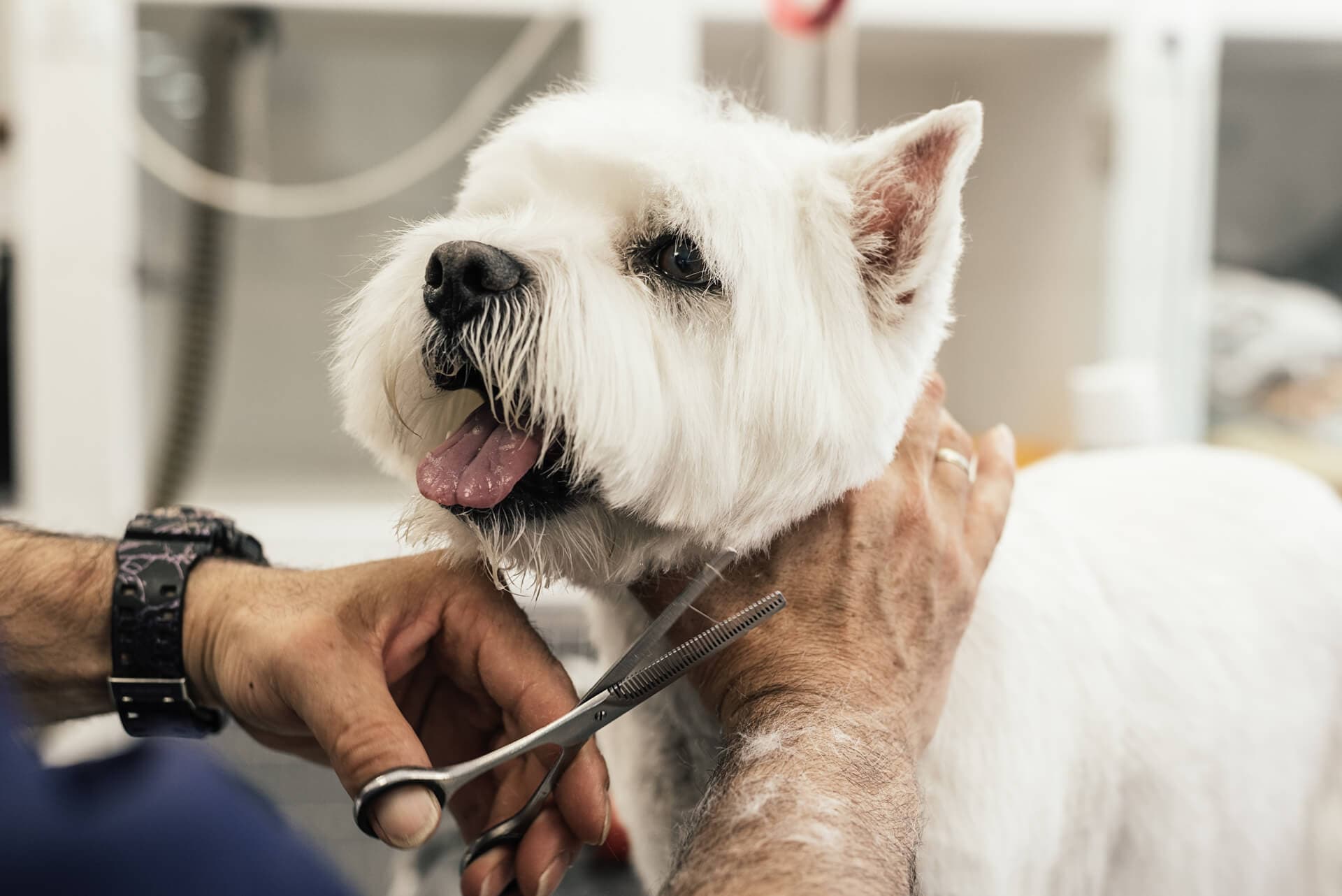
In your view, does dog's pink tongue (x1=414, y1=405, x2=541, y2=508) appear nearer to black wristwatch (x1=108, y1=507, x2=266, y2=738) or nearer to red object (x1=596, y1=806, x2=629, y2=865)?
black wristwatch (x1=108, y1=507, x2=266, y2=738)

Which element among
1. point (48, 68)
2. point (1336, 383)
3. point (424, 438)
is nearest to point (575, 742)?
point (424, 438)

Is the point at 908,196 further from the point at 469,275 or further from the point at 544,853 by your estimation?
the point at 544,853

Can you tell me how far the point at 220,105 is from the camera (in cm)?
173

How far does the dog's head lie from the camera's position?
592 mm

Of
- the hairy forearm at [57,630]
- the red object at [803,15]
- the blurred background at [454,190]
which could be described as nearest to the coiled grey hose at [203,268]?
the blurred background at [454,190]

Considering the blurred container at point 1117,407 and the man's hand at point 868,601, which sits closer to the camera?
the man's hand at point 868,601

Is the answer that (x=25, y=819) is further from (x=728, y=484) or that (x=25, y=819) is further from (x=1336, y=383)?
(x=1336, y=383)

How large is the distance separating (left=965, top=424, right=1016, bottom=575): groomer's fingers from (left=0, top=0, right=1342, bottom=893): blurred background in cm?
54

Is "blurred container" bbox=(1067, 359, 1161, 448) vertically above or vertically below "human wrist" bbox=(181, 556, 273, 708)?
below

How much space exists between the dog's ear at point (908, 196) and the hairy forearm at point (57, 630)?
1.81ft

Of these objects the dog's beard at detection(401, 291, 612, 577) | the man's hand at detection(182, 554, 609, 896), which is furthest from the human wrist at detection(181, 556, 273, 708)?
the dog's beard at detection(401, 291, 612, 577)

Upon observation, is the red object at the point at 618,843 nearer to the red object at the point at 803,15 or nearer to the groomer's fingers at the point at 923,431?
the groomer's fingers at the point at 923,431

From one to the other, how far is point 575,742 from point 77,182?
4.47 feet

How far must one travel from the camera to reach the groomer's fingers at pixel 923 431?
29.0 inches
